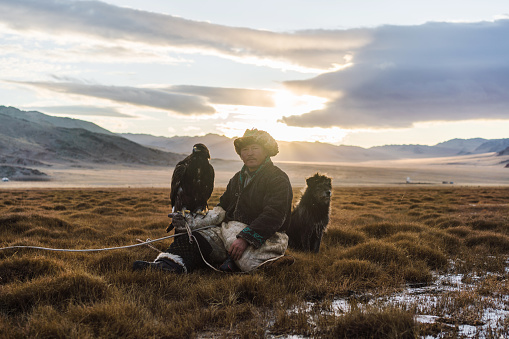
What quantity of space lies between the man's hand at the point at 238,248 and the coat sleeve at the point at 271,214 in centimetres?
5

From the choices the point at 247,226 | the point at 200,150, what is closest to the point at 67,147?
the point at 200,150

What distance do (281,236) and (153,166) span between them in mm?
100493

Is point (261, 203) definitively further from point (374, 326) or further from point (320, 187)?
point (374, 326)

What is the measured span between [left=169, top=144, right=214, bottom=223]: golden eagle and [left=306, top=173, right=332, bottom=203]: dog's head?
2000mm

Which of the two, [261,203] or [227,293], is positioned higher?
[261,203]

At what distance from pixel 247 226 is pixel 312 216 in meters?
2.17

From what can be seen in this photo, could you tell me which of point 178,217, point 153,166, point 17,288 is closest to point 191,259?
point 178,217

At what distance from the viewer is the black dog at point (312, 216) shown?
5.95 metres

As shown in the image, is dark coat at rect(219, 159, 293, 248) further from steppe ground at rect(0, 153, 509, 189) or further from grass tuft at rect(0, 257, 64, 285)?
steppe ground at rect(0, 153, 509, 189)

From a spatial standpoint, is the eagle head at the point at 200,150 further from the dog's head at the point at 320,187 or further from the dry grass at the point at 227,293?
the dog's head at the point at 320,187

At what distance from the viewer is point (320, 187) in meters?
6.03

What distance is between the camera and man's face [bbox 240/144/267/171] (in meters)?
4.50

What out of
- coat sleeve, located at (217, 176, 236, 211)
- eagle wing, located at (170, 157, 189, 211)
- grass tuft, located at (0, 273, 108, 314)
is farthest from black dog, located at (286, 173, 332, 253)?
grass tuft, located at (0, 273, 108, 314)

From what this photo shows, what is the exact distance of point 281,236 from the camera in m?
4.55
